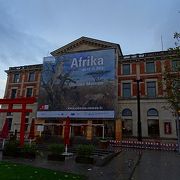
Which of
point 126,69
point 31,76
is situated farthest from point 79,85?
point 31,76

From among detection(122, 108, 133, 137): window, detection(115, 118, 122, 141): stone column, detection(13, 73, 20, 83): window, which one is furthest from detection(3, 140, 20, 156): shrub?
detection(13, 73, 20, 83): window

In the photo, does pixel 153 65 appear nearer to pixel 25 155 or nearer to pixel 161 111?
pixel 161 111

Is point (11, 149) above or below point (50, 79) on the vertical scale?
below

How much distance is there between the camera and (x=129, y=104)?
118ft

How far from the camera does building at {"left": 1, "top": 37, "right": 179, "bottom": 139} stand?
111 ft

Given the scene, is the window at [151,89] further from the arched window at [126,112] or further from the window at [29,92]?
the window at [29,92]

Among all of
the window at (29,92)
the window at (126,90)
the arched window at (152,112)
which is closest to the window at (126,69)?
the window at (126,90)

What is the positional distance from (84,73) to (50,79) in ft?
22.9

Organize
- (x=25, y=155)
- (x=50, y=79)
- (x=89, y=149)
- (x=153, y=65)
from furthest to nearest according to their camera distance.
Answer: (x=50, y=79) → (x=153, y=65) → (x=25, y=155) → (x=89, y=149)

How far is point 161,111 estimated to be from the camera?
33.9m

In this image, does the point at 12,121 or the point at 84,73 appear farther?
the point at 12,121

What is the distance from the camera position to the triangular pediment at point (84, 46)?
3866 cm

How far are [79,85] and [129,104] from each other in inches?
370

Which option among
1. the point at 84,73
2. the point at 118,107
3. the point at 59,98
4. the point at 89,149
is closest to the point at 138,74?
the point at 118,107
